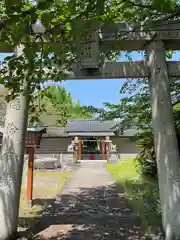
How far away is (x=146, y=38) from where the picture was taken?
10.9ft

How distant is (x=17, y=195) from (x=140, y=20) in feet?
9.56

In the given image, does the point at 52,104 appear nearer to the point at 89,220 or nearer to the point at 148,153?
the point at 89,220

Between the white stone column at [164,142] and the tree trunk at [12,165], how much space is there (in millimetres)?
1785

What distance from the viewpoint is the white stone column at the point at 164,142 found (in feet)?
9.50

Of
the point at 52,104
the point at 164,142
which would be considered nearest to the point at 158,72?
the point at 164,142

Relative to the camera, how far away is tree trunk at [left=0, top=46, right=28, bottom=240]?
2.89 meters

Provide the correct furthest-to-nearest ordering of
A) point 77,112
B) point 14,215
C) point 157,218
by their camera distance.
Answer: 1. point 77,112
2. point 157,218
3. point 14,215

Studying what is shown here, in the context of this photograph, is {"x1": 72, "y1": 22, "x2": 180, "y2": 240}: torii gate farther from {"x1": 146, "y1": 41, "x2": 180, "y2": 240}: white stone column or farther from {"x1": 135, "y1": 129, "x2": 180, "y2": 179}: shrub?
{"x1": 135, "y1": 129, "x2": 180, "y2": 179}: shrub

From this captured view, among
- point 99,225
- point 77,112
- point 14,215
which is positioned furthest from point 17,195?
point 77,112

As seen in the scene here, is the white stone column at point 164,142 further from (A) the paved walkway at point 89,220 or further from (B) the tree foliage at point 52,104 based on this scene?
(B) the tree foliage at point 52,104

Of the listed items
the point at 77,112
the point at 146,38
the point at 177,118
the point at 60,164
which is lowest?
the point at 60,164

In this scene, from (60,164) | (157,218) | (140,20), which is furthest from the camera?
(60,164)

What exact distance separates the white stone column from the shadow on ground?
0.84 m

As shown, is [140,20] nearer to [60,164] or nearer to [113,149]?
[60,164]
